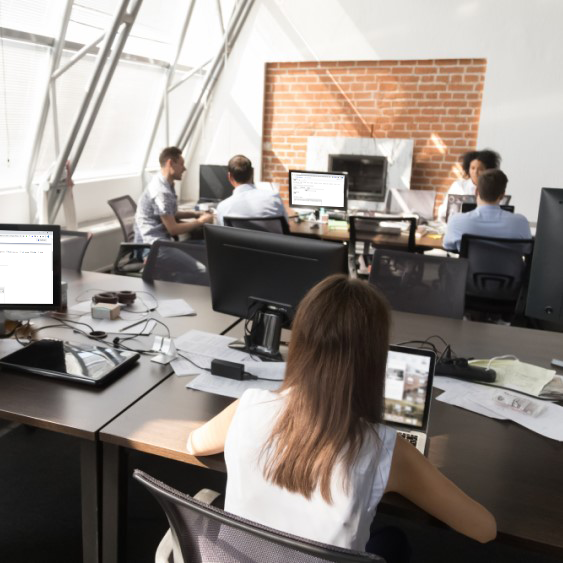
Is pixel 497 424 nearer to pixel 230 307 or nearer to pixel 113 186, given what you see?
pixel 230 307

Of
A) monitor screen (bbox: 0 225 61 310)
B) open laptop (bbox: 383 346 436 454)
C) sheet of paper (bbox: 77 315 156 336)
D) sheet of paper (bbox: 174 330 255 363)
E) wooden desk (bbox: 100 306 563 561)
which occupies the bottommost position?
wooden desk (bbox: 100 306 563 561)

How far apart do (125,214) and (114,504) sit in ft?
12.1

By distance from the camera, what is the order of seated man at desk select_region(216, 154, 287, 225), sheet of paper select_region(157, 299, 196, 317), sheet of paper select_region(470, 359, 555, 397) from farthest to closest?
seated man at desk select_region(216, 154, 287, 225)
sheet of paper select_region(157, 299, 196, 317)
sheet of paper select_region(470, 359, 555, 397)

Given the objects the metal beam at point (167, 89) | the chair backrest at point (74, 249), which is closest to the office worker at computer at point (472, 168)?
the metal beam at point (167, 89)

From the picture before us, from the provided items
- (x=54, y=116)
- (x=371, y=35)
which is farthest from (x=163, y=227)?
(x=371, y=35)

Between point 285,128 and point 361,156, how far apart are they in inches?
41.8

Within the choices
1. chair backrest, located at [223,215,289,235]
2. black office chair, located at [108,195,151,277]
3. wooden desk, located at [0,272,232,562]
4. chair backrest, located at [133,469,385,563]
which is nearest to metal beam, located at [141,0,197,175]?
black office chair, located at [108,195,151,277]

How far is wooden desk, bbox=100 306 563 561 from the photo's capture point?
4.41 feet

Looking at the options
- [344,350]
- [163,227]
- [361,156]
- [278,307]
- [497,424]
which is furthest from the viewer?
[361,156]

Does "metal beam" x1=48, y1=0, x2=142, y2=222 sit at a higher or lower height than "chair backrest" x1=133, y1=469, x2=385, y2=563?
higher

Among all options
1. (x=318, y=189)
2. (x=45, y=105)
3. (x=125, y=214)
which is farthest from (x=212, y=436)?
(x=318, y=189)

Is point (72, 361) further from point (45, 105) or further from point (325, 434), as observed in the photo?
point (45, 105)

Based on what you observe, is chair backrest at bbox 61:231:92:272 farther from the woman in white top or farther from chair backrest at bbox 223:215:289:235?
the woman in white top

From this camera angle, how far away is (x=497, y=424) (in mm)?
1770
